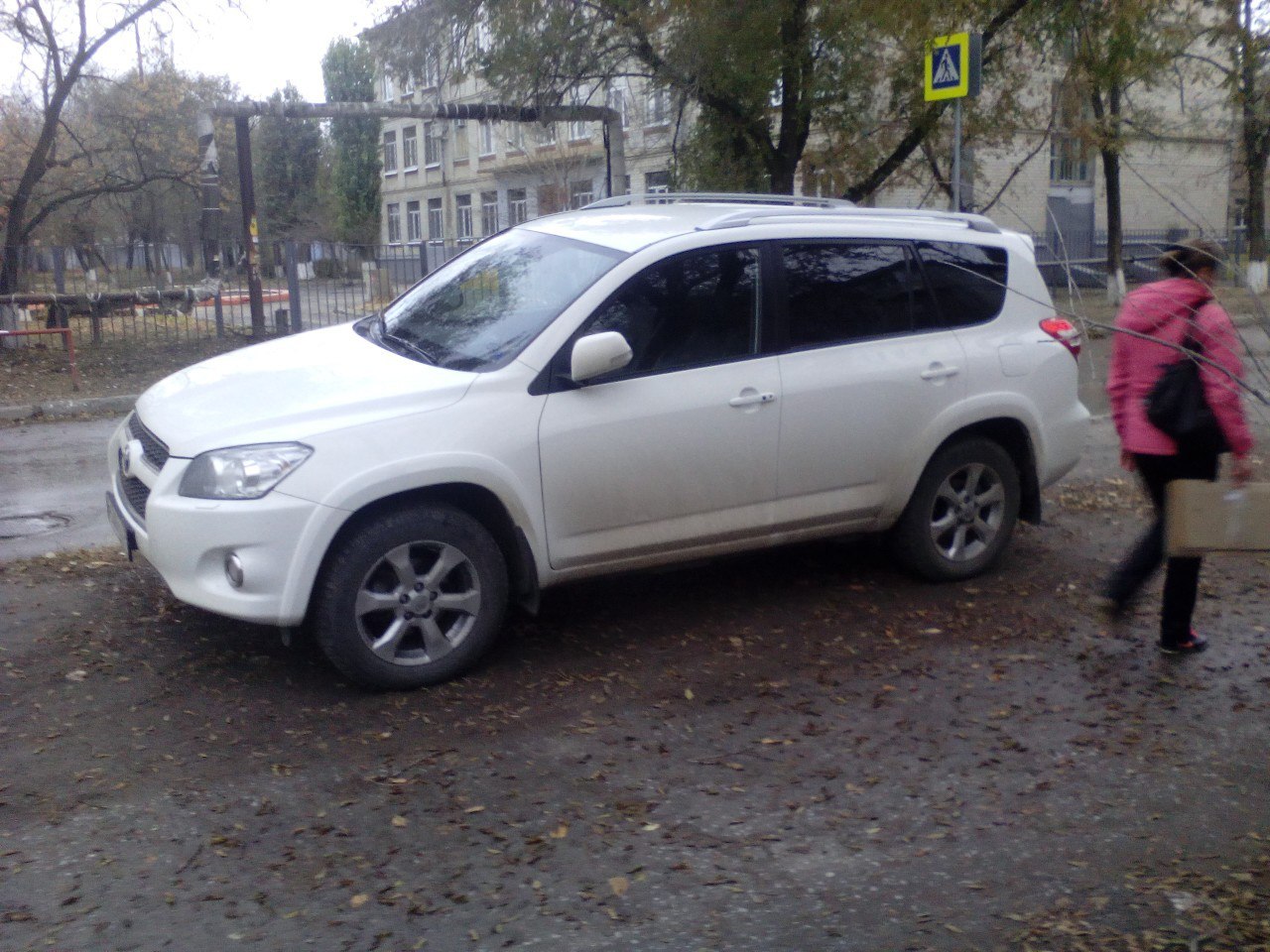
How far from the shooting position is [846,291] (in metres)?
5.96

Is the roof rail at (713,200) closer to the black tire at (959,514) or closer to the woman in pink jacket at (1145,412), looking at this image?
the black tire at (959,514)

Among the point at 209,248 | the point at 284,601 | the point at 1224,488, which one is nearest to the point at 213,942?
the point at 284,601

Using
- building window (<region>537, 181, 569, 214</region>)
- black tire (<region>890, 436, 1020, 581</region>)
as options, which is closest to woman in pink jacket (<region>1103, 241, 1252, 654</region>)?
black tire (<region>890, 436, 1020, 581</region>)

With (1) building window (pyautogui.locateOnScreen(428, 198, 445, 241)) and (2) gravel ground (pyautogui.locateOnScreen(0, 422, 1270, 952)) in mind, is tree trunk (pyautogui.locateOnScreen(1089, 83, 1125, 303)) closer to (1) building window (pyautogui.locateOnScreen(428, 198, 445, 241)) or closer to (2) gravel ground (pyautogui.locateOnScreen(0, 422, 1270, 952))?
(2) gravel ground (pyautogui.locateOnScreen(0, 422, 1270, 952))

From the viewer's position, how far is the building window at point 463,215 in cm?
4941

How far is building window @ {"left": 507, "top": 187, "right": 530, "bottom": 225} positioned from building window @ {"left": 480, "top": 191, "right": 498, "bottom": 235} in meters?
0.93

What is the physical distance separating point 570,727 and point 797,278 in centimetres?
238

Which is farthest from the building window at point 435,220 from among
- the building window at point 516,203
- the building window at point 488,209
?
the building window at point 516,203

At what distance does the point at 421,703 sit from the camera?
15.9 feet

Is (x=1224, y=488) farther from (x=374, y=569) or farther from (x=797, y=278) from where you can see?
(x=374, y=569)

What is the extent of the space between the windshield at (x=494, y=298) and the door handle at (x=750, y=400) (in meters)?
0.80

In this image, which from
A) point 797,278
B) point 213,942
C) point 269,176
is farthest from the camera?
point 269,176

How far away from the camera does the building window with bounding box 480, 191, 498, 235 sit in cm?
4737

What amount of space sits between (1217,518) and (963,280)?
2761mm
